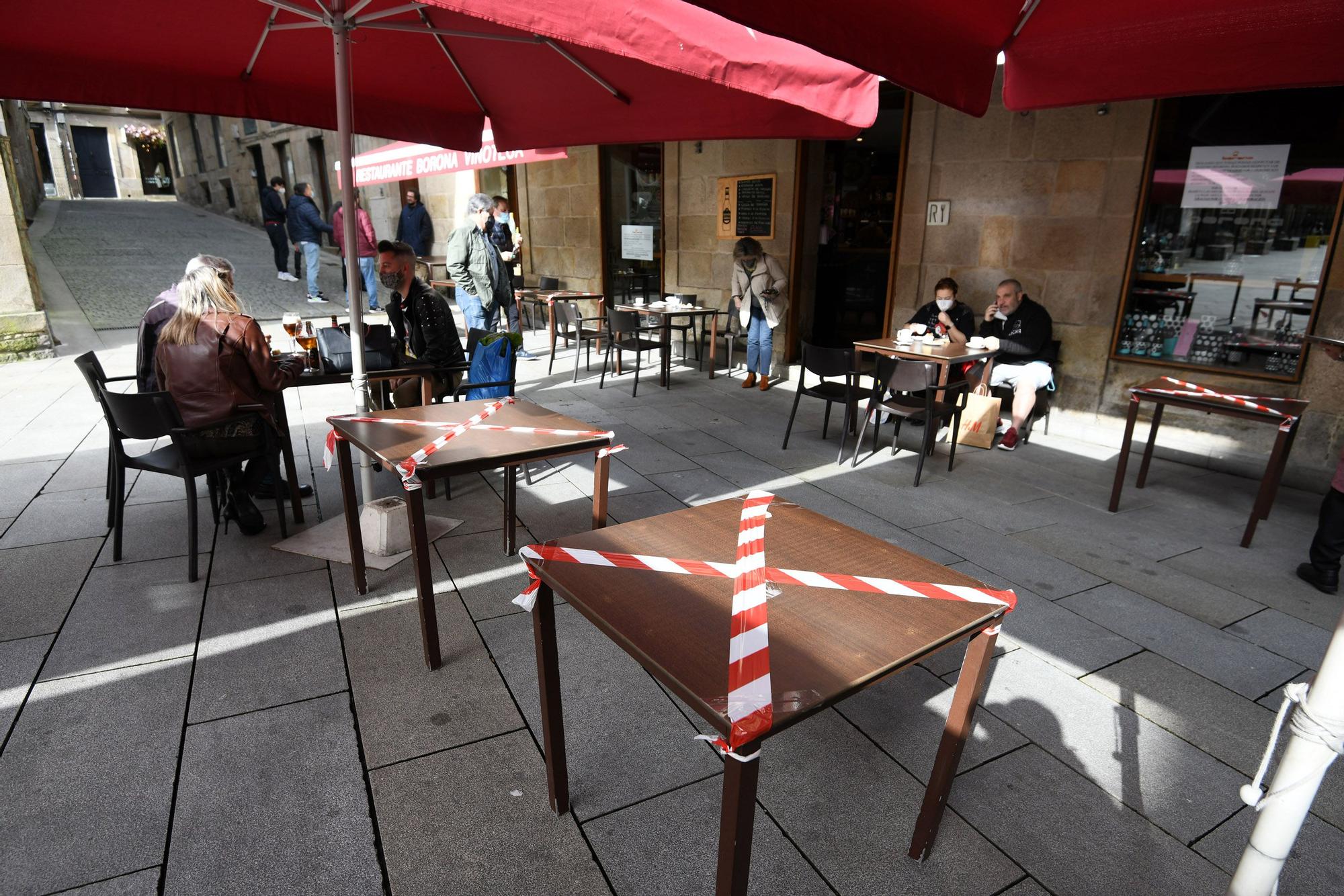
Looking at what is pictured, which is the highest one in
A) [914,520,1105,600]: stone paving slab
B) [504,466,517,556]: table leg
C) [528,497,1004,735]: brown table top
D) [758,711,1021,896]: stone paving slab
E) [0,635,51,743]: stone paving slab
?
[528,497,1004,735]: brown table top

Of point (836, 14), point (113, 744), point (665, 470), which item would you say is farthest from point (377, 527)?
point (836, 14)

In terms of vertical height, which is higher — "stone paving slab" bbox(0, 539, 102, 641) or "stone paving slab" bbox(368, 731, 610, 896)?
"stone paving slab" bbox(0, 539, 102, 641)

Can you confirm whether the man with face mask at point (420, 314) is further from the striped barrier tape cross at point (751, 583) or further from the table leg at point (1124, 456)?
the table leg at point (1124, 456)

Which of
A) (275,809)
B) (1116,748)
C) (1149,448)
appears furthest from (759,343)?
(275,809)

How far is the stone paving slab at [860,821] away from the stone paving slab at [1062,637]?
651 mm

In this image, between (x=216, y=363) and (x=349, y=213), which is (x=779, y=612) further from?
(x=216, y=363)

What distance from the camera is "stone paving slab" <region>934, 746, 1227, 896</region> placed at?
182 cm

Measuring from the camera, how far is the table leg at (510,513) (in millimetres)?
3434

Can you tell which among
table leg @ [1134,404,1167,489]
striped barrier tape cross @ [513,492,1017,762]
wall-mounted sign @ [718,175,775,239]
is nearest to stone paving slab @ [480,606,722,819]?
striped barrier tape cross @ [513,492,1017,762]

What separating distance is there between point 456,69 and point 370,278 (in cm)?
801

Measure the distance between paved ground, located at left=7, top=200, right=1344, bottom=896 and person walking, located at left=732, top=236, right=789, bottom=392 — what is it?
12.5ft

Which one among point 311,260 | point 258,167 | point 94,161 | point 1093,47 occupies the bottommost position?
point 311,260

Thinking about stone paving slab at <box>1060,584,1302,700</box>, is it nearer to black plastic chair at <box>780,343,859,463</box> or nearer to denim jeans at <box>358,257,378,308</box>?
black plastic chair at <box>780,343,859,463</box>

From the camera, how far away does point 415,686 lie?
2506 millimetres
